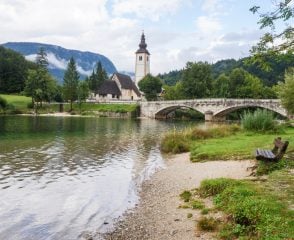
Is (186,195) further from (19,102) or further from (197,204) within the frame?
(19,102)

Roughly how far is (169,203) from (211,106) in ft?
208

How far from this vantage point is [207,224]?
9.37m

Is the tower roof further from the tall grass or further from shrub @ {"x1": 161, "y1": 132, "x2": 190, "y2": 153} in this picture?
shrub @ {"x1": 161, "y1": 132, "x2": 190, "y2": 153}

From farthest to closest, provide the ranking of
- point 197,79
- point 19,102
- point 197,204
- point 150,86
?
1. point 150,86
2. point 19,102
3. point 197,79
4. point 197,204

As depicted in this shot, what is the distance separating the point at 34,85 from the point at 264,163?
82.1m

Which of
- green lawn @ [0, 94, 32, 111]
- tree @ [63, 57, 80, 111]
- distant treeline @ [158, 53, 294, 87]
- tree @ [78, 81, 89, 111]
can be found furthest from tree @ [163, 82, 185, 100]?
green lawn @ [0, 94, 32, 111]

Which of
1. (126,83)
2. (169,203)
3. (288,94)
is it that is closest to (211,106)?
(288,94)

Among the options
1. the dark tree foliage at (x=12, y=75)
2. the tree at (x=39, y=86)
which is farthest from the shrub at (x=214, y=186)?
the dark tree foliage at (x=12, y=75)

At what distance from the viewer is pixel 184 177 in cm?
1661

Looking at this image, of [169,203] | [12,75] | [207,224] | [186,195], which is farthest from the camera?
[12,75]

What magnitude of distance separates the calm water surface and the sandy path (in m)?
0.64

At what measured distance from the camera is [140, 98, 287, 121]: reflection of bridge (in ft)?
217

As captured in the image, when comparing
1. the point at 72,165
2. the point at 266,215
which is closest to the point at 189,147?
the point at 72,165

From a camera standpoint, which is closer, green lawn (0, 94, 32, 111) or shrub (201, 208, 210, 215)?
shrub (201, 208, 210, 215)
